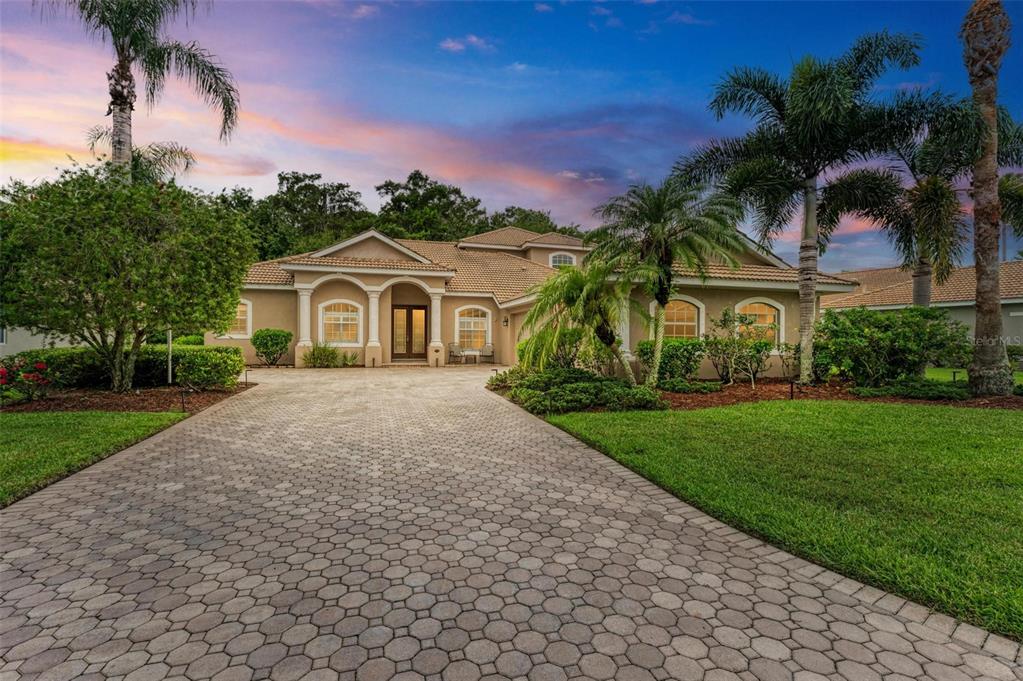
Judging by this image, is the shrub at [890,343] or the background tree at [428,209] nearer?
the shrub at [890,343]

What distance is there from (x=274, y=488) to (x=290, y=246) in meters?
39.7

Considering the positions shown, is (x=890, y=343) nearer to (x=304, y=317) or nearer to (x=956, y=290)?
(x=956, y=290)

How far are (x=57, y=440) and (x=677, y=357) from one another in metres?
12.5

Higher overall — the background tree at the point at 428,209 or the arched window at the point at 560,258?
the background tree at the point at 428,209

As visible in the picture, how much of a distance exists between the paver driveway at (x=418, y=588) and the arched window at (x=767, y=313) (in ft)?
39.3

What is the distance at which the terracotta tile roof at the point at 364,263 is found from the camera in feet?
63.2

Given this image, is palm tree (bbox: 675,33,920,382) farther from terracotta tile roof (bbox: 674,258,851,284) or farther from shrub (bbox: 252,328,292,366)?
shrub (bbox: 252,328,292,366)

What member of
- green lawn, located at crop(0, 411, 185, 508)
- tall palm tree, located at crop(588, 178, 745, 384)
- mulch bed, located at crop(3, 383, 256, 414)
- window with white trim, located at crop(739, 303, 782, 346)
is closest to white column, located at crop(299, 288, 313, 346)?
mulch bed, located at crop(3, 383, 256, 414)

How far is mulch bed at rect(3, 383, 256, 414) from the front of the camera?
9055mm

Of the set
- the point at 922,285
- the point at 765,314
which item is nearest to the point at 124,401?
the point at 765,314

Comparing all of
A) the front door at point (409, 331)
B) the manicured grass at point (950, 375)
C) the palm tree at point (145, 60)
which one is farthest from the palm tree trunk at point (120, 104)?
the manicured grass at point (950, 375)

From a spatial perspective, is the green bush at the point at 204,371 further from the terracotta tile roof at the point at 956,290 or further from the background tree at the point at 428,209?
the background tree at the point at 428,209

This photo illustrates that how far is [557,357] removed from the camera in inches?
495

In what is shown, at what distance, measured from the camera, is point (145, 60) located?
12.8m
